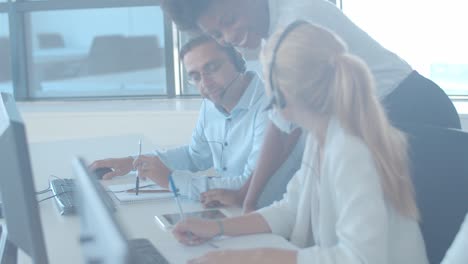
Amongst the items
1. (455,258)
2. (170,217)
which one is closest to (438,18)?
(170,217)

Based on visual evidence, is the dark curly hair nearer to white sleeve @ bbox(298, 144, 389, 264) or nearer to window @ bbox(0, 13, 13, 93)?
white sleeve @ bbox(298, 144, 389, 264)

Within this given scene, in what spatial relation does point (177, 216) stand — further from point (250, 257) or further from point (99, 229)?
point (99, 229)

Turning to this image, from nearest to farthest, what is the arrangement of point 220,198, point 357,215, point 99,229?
point 99,229, point 357,215, point 220,198

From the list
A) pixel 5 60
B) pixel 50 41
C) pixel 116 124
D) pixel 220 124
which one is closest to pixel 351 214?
pixel 220 124

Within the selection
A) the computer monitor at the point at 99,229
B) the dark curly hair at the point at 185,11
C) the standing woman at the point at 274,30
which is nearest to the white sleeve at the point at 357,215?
the standing woman at the point at 274,30

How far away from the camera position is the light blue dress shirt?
1.95 metres

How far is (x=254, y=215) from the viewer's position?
155 centimetres

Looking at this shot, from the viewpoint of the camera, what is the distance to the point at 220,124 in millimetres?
2314

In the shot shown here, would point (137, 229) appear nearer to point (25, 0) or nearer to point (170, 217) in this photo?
point (170, 217)

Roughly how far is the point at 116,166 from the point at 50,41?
1.50 metres

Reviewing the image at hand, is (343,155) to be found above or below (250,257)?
above

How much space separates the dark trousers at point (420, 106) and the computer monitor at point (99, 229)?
1.06 meters

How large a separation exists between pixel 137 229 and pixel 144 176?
0.41m

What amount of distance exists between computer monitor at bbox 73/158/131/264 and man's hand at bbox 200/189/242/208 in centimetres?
97
